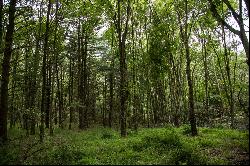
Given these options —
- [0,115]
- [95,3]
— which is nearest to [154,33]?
[95,3]

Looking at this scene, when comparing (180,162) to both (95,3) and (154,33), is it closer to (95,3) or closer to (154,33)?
(95,3)

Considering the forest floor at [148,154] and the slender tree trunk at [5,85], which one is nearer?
the forest floor at [148,154]

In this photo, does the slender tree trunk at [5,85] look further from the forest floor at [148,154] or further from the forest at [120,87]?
the forest floor at [148,154]

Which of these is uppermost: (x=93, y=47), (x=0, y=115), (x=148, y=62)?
(x=93, y=47)

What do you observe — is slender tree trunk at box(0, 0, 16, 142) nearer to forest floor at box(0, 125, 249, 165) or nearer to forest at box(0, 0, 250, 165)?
forest at box(0, 0, 250, 165)

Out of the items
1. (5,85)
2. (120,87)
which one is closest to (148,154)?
(5,85)

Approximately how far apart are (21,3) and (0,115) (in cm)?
648

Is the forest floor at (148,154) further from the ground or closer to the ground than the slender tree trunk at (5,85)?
closer to the ground

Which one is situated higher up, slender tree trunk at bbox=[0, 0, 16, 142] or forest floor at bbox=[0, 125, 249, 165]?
slender tree trunk at bbox=[0, 0, 16, 142]

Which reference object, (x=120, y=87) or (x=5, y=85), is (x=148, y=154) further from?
(x=120, y=87)

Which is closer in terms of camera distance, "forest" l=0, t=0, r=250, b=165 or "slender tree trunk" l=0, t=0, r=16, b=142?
"forest" l=0, t=0, r=250, b=165

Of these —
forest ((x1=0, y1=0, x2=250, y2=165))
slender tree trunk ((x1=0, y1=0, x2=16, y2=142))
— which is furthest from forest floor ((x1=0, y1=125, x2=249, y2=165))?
slender tree trunk ((x1=0, y1=0, x2=16, y2=142))

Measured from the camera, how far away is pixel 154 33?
106 ft

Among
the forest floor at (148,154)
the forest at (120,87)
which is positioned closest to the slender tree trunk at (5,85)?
the forest at (120,87)
